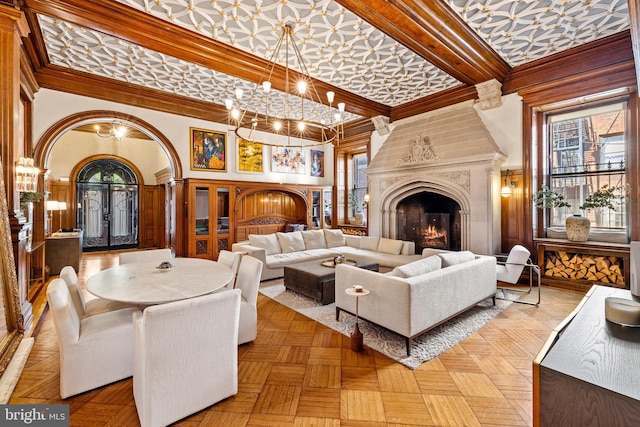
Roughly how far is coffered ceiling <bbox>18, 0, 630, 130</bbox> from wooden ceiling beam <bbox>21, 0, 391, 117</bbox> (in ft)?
0.04

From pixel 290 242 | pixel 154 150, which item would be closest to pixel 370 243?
pixel 290 242

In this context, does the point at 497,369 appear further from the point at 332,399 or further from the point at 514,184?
the point at 514,184

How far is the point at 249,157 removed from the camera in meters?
7.17

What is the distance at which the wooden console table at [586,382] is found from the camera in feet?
2.72

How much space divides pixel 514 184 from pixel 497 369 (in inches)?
140

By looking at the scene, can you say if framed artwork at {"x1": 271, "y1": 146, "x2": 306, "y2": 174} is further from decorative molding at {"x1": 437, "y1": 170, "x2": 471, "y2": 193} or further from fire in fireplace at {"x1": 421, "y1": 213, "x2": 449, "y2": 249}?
decorative molding at {"x1": 437, "y1": 170, "x2": 471, "y2": 193}

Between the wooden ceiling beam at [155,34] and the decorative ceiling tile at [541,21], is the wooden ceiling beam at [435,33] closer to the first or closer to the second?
the decorative ceiling tile at [541,21]

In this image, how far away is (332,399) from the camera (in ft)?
6.53

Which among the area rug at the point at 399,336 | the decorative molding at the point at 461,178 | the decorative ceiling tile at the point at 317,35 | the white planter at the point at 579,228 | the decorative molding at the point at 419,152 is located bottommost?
the area rug at the point at 399,336

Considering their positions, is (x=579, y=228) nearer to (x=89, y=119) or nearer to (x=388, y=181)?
(x=388, y=181)

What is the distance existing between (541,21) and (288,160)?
5699 mm

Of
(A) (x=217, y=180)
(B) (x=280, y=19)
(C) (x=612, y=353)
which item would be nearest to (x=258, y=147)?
(A) (x=217, y=180)

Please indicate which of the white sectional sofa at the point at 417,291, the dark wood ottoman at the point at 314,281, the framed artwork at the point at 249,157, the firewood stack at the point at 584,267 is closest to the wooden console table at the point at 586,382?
the white sectional sofa at the point at 417,291

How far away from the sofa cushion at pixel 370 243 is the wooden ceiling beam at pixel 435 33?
328cm
